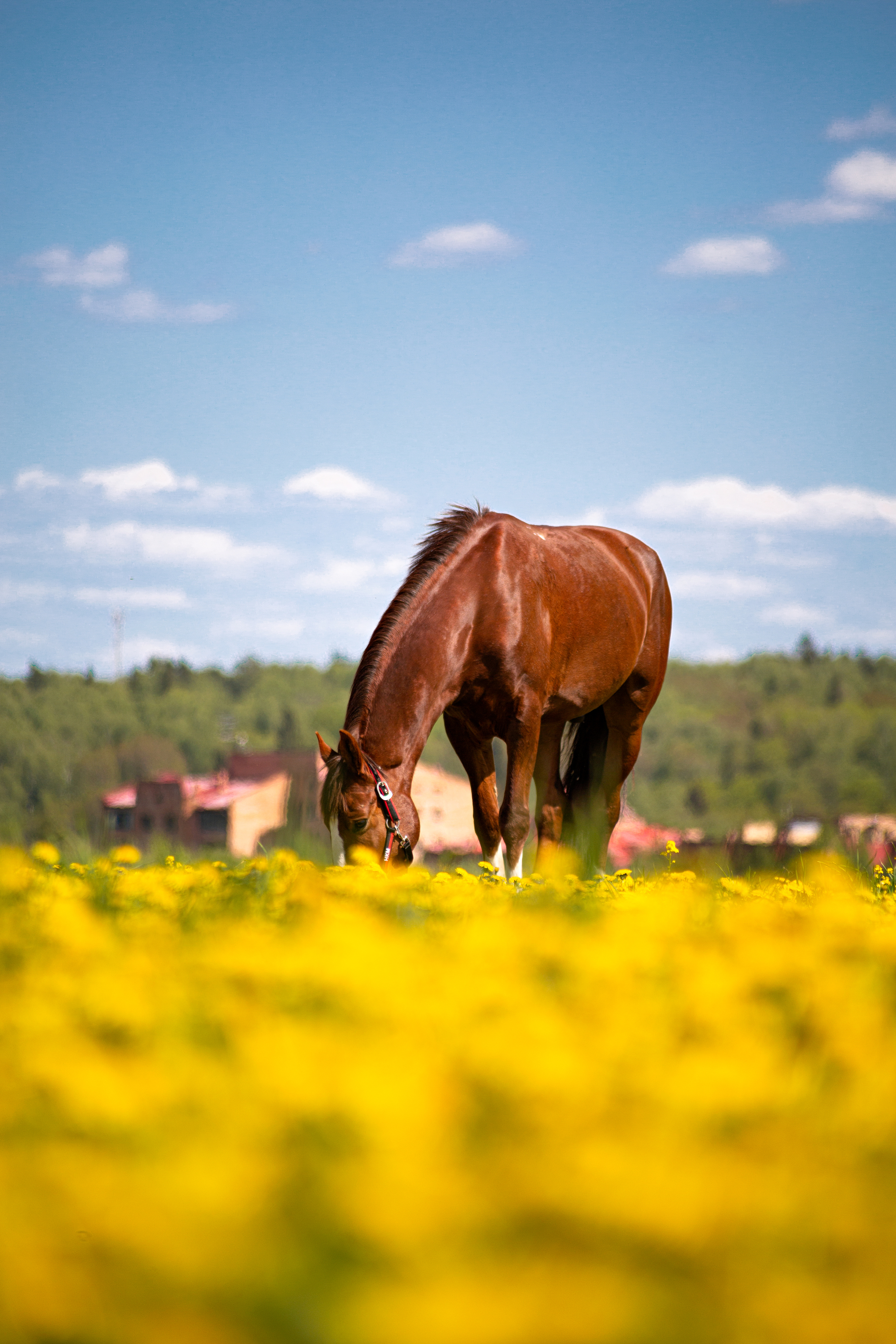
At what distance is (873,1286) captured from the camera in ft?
4.05

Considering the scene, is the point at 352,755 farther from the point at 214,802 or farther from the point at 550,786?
the point at 214,802

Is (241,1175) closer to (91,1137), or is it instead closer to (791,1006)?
(91,1137)

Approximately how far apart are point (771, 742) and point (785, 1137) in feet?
325

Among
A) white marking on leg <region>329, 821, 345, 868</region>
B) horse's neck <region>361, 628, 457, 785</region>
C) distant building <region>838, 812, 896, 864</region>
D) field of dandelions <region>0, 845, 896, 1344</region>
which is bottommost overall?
distant building <region>838, 812, 896, 864</region>

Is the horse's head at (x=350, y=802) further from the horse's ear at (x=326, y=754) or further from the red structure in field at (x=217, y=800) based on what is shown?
the red structure in field at (x=217, y=800)

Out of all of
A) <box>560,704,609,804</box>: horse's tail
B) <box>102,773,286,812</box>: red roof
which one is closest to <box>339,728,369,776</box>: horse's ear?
<box>560,704,609,804</box>: horse's tail

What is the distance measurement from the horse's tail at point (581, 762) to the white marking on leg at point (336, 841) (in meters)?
2.22

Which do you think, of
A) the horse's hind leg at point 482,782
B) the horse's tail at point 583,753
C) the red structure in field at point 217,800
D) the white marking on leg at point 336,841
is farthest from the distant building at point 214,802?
the white marking on leg at point 336,841

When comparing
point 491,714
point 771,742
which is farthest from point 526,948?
point 771,742

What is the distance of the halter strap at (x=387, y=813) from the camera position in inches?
222

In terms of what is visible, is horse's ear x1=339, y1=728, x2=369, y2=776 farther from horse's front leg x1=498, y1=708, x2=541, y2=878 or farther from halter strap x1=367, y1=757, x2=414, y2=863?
horse's front leg x1=498, y1=708, x2=541, y2=878

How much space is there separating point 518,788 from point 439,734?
7899cm

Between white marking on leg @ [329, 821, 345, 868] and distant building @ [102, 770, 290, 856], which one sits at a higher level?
white marking on leg @ [329, 821, 345, 868]

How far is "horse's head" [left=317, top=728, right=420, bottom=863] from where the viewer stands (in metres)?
5.54
